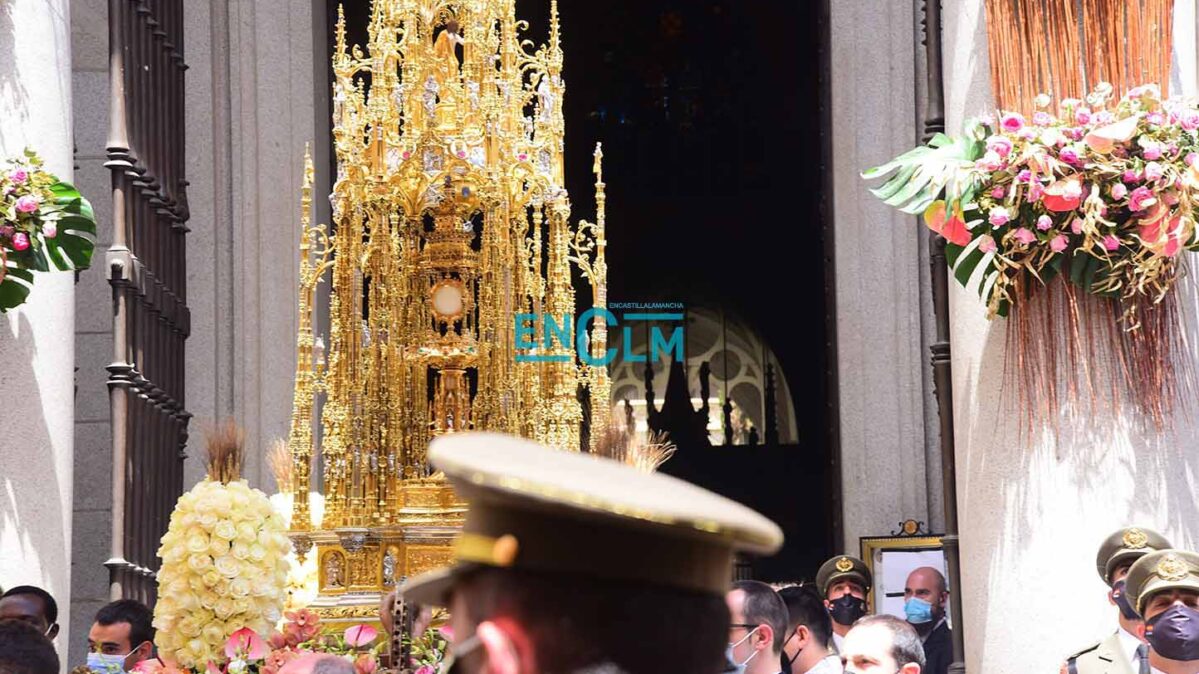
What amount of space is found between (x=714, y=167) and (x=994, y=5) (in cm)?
765

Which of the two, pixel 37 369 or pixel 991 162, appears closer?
pixel 991 162

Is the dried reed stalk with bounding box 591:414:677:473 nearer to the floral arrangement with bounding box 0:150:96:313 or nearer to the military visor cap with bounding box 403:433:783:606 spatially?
the floral arrangement with bounding box 0:150:96:313

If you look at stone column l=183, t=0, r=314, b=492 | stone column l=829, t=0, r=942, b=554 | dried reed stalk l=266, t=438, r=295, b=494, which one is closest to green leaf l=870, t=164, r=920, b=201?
dried reed stalk l=266, t=438, r=295, b=494

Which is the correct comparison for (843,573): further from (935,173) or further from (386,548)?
(935,173)

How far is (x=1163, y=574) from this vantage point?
522 cm

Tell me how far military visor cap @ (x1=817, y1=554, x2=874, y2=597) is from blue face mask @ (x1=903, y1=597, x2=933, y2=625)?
241 millimetres

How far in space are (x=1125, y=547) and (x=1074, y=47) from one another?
5.17 feet

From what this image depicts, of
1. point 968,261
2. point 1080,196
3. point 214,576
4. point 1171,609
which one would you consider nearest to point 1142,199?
point 1080,196

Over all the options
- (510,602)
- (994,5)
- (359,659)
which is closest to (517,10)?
(994,5)

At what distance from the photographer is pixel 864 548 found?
10133 millimetres

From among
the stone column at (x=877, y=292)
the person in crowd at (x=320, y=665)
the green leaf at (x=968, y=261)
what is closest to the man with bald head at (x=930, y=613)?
the stone column at (x=877, y=292)

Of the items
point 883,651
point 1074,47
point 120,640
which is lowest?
point 120,640

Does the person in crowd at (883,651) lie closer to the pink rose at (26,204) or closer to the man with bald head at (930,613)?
the man with bald head at (930,613)

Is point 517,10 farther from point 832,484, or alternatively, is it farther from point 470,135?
point 470,135
